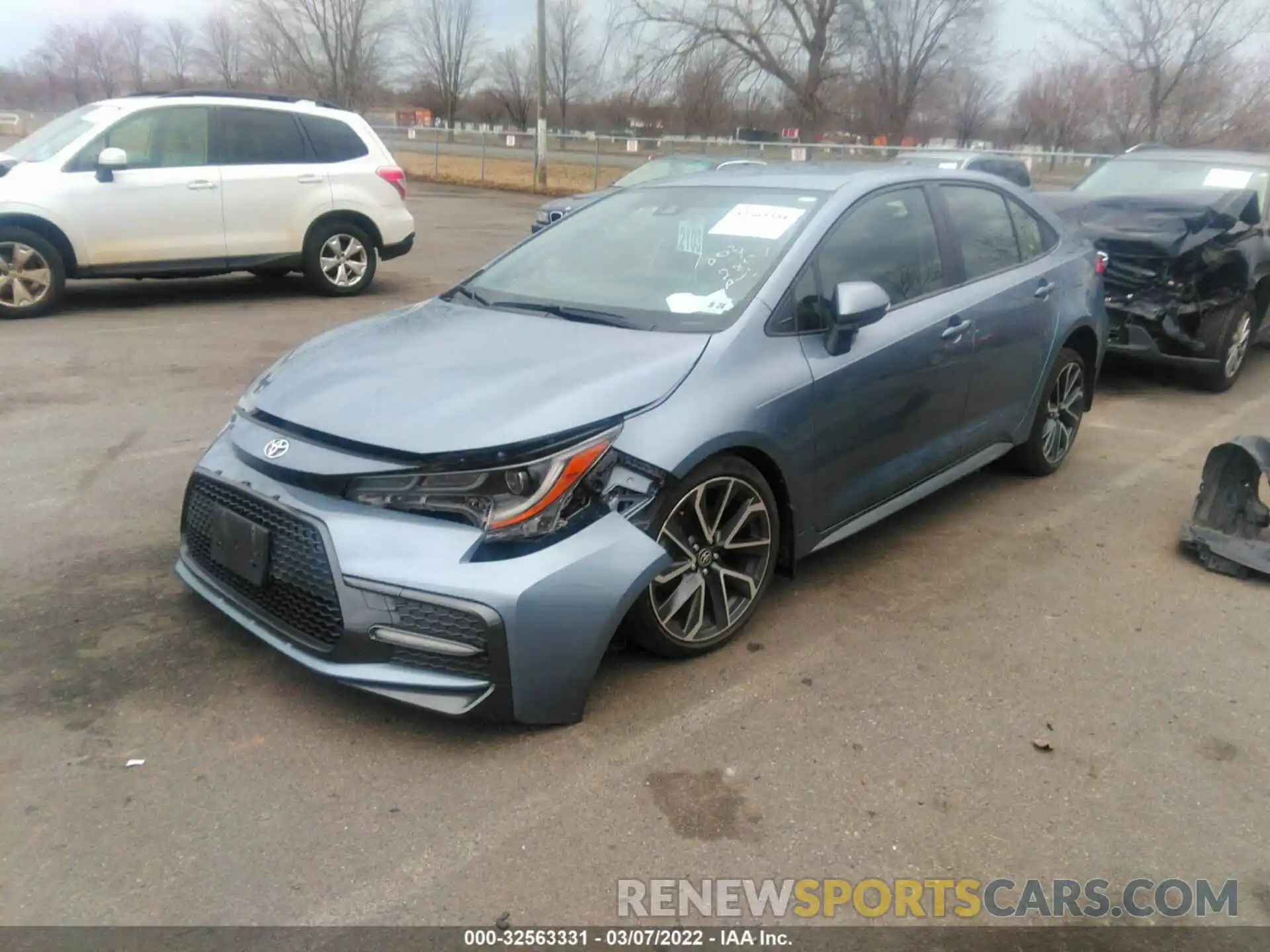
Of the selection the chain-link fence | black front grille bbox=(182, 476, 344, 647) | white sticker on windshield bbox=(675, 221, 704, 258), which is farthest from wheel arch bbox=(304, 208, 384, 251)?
the chain-link fence

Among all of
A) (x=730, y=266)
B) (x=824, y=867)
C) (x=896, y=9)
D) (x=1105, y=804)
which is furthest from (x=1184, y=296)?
(x=896, y=9)

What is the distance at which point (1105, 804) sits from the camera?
2.84 m

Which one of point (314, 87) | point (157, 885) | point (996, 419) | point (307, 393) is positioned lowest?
point (157, 885)

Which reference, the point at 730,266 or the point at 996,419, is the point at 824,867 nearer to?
the point at 730,266

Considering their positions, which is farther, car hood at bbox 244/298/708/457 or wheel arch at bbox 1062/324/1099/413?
wheel arch at bbox 1062/324/1099/413

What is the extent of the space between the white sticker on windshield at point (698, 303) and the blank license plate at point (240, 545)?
5.29 ft

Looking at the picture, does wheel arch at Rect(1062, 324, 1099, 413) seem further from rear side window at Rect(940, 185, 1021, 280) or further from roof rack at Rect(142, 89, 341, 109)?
roof rack at Rect(142, 89, 341, 109)

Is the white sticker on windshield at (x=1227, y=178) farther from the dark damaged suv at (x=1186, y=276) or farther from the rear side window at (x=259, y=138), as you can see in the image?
the rear side window at (x=259, y=138)

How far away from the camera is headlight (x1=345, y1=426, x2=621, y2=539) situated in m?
2.93

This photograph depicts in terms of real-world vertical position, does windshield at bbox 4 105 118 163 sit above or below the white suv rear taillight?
above

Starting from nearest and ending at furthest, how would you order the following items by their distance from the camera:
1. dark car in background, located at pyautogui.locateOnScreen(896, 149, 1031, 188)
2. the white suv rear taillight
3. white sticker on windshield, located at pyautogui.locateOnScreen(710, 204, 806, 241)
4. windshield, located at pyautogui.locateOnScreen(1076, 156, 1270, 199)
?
white sticker on windshield, located at pyautogui.locateOnScreen(710, 204, 806, 241)
windshield, located at pyautogui.locateOnScreen(1076, 156, 1270, 199)
the white suv rear taillight
dark car in background, located at pyautogui.locateOnScreen(896, 149, 1031, 188)

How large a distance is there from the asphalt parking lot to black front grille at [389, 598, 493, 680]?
296 mm

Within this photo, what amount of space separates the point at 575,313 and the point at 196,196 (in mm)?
6836

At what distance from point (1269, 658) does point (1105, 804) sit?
1.31 m
